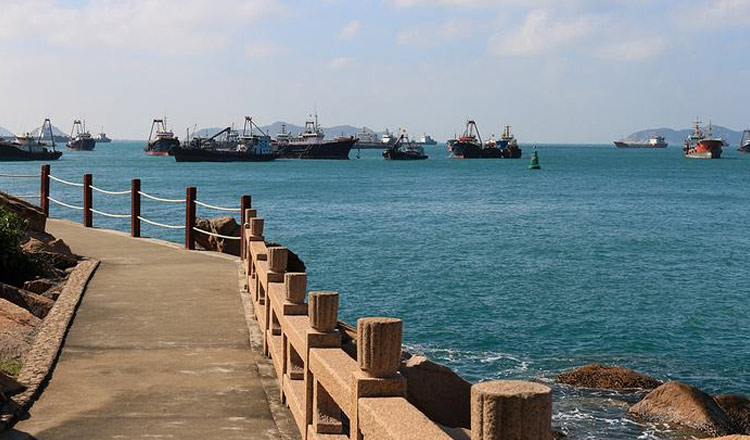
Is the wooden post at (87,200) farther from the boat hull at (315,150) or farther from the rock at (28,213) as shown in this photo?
the boat hull at (315,150)

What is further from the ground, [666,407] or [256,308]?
[256,308]

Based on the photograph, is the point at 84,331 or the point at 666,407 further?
the point at 666,407

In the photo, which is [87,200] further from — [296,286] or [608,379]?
[296,286]

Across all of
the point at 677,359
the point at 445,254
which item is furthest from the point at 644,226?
the point at 677,359

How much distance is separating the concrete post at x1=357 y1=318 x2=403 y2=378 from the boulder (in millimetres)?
16337

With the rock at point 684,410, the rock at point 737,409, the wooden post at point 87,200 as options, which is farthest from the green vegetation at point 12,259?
the rock at point 737,409

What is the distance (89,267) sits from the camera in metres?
14.6

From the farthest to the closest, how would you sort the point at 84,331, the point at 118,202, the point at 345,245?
the point at 118,202 → the point at 345,245 → the point at 84,331

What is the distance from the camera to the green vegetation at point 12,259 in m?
12.7

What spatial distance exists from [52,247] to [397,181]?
291ft

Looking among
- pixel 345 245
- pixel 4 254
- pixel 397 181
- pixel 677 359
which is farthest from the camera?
pixel 397 181

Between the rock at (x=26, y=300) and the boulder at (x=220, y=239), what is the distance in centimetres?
954

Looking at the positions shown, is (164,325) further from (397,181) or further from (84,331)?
(397,181)

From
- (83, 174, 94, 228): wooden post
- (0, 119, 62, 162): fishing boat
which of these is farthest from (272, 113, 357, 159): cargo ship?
(83, 174, 94, 228): wooden post
